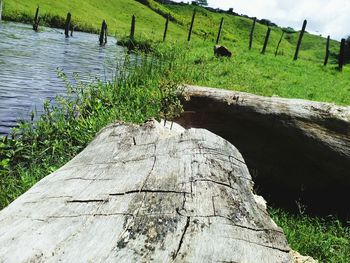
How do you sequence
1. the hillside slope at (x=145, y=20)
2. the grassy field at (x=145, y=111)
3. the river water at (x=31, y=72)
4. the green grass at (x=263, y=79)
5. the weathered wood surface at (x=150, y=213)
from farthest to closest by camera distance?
the hillside slope at (x=145, y=20), the green grass at (x=263, y=79), the river water at (x=31, y=72), the grassy field at (x=145, y=111), the weathered wood surface at (x=150, y=213)

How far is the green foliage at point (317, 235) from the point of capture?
16.5ft

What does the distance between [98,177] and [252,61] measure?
21766 mm

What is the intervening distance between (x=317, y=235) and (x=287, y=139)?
1.62 meters

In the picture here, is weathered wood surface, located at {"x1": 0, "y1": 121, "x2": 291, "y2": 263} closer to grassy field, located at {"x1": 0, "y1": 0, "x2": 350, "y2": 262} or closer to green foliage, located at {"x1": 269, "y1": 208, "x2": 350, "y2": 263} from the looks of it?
green foliage, located at {"x1": 269, "y1": 208, "x2": 350, "y2": 263}

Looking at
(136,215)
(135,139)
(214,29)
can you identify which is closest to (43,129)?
(135,139)

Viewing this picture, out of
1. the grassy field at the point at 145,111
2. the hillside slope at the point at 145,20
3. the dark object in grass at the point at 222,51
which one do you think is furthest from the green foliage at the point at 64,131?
the hillside slope at the point at 145,20

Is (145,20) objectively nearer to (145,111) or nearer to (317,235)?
(145,111)

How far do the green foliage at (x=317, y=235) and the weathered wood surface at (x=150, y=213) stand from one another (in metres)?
1.94

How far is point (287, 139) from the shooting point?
648cm

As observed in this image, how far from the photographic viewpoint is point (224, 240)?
2449 millimetres

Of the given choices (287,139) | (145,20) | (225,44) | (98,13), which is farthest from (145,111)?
(145,20)

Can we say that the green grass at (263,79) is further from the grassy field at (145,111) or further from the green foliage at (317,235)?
the green foliage at (317,235)

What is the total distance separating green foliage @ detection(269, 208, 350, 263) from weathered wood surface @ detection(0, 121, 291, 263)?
76.4 inches

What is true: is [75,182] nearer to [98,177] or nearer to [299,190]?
[98,177]
